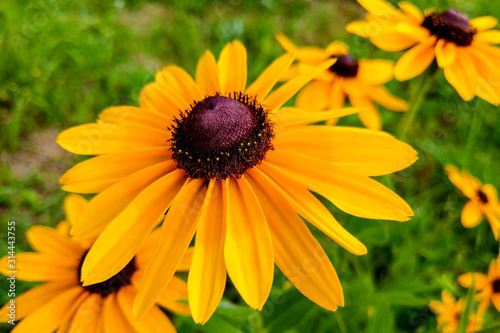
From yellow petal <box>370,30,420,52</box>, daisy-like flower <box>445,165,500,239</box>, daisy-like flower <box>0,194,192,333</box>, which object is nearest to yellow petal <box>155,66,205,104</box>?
daisy-like flower <box>0,194,192,333</box>

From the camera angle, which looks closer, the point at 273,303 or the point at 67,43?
the point at 273,303

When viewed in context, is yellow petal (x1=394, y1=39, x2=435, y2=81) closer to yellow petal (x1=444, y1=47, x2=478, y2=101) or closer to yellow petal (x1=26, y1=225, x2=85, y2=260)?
yellow petal (x1=444, y1=47, x2=478, y2=101)

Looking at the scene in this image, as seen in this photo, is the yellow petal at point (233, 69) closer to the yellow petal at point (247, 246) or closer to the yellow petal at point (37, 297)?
the yellow petal at point (247, 246)

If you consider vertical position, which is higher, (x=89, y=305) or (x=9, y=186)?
(x=89, y=305)

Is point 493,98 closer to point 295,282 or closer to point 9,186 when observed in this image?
point 295,282

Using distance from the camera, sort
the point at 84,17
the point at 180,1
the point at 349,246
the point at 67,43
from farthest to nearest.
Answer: the point at 180,1 → the point at 84,17 → the point at 67,43 → the point at 349,246

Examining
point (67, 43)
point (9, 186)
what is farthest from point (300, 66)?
point (67, 43)
